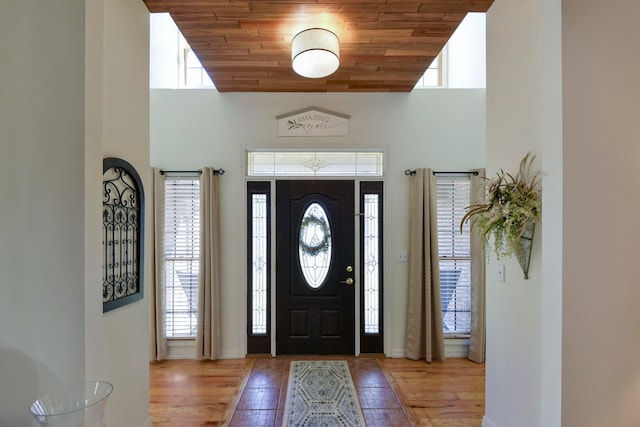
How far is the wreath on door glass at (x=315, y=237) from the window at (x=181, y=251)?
1.20 metres

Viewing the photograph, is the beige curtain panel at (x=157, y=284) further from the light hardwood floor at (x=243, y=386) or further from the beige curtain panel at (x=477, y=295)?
the beige curtain panel at (x=477, y=295)

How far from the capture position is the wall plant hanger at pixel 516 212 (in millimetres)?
1909

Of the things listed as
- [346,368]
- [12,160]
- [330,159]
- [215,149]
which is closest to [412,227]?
[330,159]

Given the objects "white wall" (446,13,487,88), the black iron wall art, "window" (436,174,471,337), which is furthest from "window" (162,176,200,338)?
"white wall" (446,13,487,88)

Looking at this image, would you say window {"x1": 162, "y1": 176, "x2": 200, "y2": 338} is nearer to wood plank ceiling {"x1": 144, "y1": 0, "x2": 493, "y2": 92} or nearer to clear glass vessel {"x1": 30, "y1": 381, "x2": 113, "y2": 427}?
wood plank ceiling {"x1": 144, "y1": 0, "x2": 493, "y2": 92}

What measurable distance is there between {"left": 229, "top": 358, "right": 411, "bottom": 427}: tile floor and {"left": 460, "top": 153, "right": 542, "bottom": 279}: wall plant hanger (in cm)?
159

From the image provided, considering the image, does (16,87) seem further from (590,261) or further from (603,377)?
(603,377)

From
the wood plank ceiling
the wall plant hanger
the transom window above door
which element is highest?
the wood plank ceiling

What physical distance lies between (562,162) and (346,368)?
2969 millimetres

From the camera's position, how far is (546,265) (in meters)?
1.31

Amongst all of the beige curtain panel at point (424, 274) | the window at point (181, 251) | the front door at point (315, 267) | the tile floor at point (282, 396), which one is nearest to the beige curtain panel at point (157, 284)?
the window at point (181, 251)

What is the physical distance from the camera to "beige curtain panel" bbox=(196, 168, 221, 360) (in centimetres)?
372

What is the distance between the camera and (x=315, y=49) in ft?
8.39

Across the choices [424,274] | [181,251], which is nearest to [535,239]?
[424,274]
